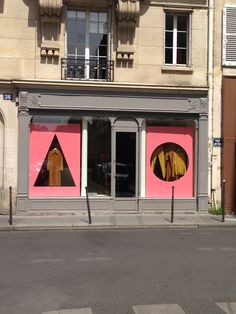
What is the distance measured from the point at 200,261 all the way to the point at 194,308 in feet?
9.74

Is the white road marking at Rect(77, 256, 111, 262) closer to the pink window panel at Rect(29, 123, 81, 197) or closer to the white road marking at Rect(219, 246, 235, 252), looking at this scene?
the white road marking at Rect(219, 246, 235, 252)

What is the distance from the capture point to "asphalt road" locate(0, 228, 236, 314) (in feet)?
20.6

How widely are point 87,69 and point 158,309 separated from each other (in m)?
11.0

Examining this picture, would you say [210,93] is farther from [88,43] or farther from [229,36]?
[88,43]

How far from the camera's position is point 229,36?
16.7 metres

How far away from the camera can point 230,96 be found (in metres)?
16.5

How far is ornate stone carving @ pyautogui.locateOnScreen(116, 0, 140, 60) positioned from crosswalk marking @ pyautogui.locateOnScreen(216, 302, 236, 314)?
10.7m

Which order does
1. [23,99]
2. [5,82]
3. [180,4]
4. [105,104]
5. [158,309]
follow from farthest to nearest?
[180,4] < [105,104] < [23,99] < [5,82] < [158,309]

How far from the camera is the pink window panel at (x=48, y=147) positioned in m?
15.7

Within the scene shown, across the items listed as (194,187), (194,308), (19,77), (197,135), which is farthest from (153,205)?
(194,308)

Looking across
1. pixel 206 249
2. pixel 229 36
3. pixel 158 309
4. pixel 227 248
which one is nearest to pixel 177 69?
pixel 229 36

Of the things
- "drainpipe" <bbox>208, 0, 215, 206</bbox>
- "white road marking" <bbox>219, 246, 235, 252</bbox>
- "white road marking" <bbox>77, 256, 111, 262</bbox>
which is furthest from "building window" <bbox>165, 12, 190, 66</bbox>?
Answer: "white road marking" <bbox>77, 256, 111, 262</bbox>

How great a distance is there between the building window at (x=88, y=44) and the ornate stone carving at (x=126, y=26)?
0.51 meters

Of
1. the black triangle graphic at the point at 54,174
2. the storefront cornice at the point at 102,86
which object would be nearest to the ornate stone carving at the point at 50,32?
the storefront cornice at the point at 102,86
